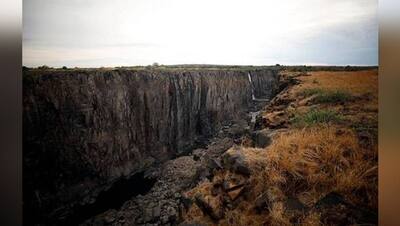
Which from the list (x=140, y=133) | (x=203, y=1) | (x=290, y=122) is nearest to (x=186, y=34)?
(x=203, y=1)

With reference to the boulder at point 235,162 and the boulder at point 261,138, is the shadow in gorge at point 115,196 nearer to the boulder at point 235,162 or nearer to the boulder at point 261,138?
the boulder at point 235,162

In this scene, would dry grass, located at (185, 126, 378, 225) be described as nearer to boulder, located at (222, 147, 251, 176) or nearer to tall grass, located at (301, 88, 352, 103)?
boulder, located at (222, 147, 251, 176)

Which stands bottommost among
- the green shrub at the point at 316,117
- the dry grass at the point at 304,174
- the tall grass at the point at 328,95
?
the dry grass at the point at 304,174

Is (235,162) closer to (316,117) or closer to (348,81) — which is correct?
(316,117)

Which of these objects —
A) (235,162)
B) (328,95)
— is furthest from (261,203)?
(328,95)

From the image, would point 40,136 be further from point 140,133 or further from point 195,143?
point 195,143

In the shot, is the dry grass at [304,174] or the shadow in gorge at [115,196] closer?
the dry grass at [304,174]

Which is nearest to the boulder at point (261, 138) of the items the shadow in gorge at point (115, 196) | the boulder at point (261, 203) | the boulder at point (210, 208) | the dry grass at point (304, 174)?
the dry grass at point (304, 174)
